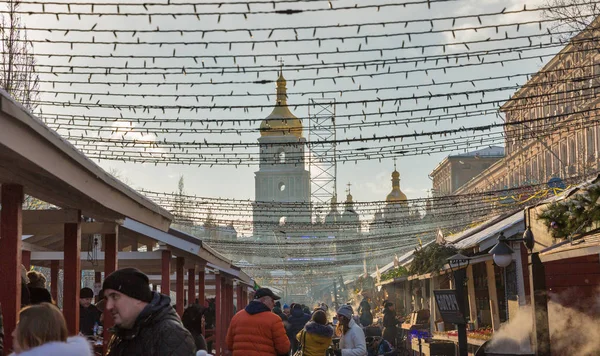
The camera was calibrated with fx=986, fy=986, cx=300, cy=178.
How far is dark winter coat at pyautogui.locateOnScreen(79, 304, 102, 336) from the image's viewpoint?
1374 cm

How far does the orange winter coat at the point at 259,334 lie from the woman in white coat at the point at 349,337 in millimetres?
2578

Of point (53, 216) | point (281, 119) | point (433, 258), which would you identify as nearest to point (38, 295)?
point (53, 216)

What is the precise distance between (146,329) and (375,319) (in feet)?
116

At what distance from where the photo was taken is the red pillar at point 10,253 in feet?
26.5

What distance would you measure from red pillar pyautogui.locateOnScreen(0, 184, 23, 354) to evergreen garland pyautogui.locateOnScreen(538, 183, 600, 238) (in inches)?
258

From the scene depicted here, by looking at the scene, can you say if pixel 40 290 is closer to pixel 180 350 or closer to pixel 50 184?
pixel 50 184

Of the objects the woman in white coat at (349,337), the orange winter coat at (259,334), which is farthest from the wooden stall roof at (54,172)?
the woman in white coat at (349,337)

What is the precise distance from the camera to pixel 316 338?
12586 mm

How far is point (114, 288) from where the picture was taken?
5379 mm

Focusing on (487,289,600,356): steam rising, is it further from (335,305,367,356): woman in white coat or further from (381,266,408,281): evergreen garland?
(381,266,408,281): evergreen garland

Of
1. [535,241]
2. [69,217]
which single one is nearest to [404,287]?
[535,241]

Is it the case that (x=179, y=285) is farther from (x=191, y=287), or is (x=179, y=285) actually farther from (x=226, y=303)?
(x=226, y=303)

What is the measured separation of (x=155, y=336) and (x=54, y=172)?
224 cm

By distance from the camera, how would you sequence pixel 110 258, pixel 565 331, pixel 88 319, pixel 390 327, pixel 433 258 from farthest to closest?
pixel 390 327 → pixel 433 258 → pixel 88 319 → pixel 565 331 → pixel 110 258
